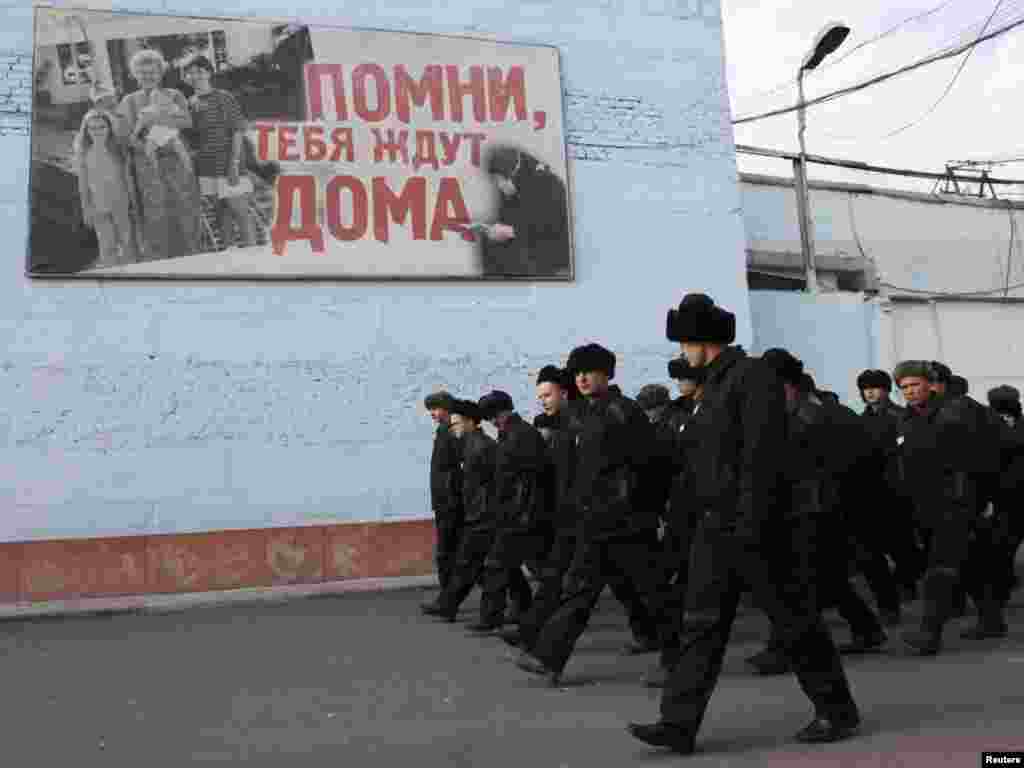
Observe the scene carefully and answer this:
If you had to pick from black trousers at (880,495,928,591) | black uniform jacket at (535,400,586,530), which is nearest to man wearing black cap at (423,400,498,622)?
black uniform jacket at (535,400,586,530)

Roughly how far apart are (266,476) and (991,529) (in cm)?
773

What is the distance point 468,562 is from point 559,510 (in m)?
2.28

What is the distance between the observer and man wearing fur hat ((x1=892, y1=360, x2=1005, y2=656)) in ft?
23.0

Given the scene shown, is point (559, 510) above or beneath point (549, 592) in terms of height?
above

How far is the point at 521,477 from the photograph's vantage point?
27.5 ft

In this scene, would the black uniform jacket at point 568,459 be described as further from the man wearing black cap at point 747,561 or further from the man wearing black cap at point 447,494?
the man wearing black cap at point 447,494

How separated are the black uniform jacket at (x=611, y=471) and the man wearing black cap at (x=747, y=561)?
1.47 metres

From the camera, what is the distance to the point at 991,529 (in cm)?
802

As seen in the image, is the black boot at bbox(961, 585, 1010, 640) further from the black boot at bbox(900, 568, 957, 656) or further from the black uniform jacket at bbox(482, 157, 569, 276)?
the black uniform jacket at bbox(482, 157, 569, 276)

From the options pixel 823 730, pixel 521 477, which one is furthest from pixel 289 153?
pixel 823 730

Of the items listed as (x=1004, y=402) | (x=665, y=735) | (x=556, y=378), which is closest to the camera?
(x=665, y=735)

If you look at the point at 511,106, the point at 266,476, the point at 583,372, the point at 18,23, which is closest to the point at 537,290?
the point at 511,106

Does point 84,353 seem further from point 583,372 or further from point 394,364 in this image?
point 583,372

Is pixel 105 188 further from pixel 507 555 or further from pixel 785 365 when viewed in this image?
pixel 785 365
